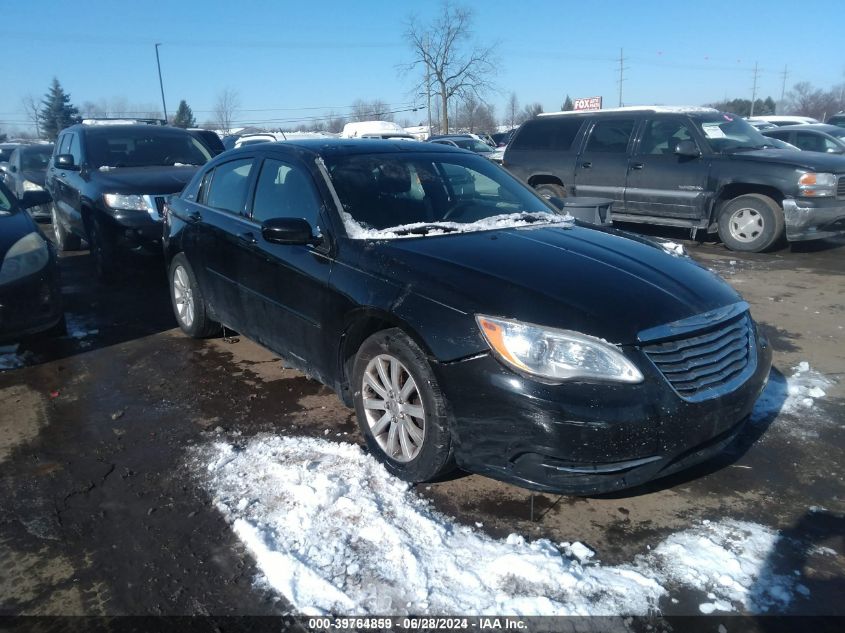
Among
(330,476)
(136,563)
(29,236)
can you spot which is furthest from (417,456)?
(29,236)

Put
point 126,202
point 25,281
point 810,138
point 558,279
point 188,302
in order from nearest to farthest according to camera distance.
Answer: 1. point 558,279
2. point 25,281
3. point 188,302
4. point 126,202
5. point 810,138

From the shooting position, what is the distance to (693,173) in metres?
8.95

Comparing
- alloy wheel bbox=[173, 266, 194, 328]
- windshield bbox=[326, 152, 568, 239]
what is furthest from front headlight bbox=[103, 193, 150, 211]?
windshield bbox=[326, 152, 568, 239]

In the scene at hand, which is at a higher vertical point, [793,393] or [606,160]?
[606,160]

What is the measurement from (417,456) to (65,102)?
259 ft

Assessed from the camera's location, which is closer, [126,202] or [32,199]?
[32,199]

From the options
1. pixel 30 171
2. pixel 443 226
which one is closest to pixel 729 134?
pixel 443 226

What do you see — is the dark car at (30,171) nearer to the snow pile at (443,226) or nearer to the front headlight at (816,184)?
the snow pile at (443,226)

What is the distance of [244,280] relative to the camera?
442 centimetres

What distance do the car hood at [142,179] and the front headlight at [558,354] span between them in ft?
18.6

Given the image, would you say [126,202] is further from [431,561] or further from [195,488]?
[431,561]

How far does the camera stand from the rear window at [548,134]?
1027 cm

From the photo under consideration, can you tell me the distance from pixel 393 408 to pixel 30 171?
12969mm

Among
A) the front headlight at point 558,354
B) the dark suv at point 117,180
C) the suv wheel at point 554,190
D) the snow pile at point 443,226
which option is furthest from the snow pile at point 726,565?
the suv wheel at point 554,190
